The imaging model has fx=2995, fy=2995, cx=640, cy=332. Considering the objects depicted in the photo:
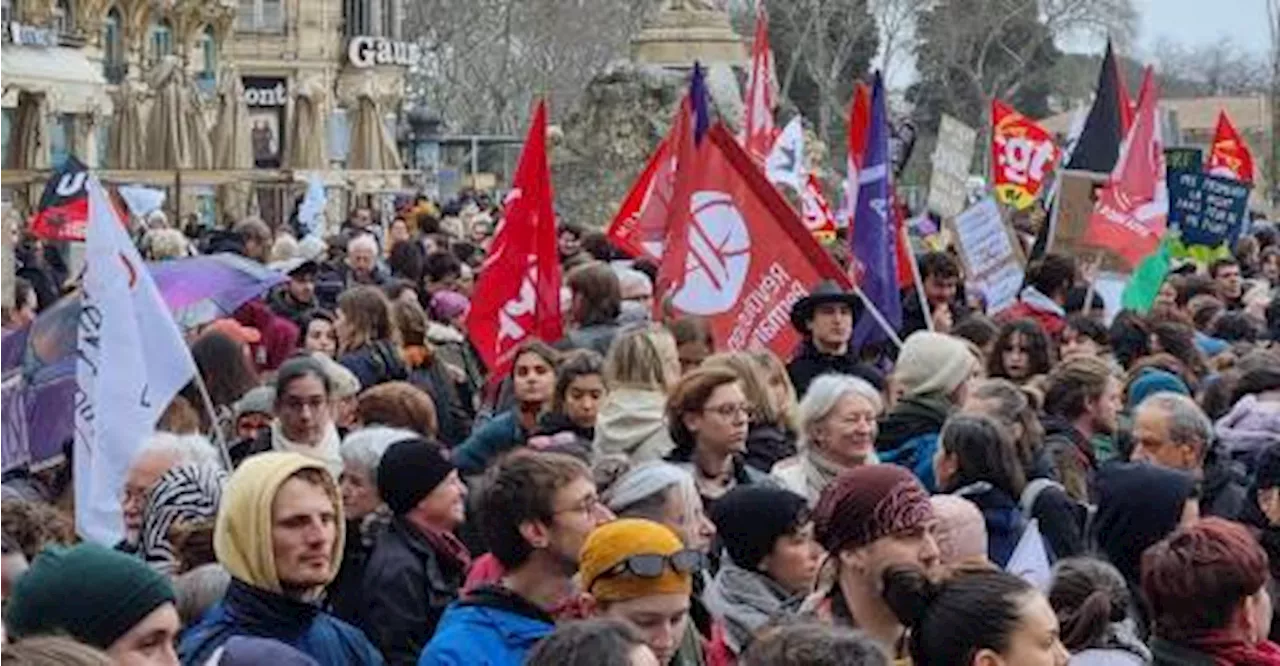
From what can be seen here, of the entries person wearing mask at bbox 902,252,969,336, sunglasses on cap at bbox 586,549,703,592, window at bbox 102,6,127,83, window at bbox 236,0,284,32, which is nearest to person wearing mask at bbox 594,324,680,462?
sunglasses on cap at bbox 586,549,703,592

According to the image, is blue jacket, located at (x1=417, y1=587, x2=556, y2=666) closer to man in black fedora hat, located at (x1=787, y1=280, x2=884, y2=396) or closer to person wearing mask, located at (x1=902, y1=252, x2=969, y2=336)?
man in black fedora hat, located at (x1=787, y1=280, x2=884, y2=396)

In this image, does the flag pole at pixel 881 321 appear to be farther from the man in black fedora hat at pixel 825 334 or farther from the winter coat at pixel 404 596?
the winter coat at pixel 404 596

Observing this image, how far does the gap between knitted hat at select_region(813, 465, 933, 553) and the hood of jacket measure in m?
1.12

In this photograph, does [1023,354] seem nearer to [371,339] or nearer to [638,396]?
[638,396]

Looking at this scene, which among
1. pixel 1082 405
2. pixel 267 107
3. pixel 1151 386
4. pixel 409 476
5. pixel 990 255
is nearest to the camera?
pixel 409 476

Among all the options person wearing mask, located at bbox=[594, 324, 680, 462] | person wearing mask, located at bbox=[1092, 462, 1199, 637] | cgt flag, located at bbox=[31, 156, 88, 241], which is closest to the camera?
person wearing mask, located at bbox=[1092, 462, 1199, 637]

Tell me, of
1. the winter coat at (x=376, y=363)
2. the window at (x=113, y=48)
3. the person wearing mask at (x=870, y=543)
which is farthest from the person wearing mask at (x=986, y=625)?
the window at (x=113, y=48)

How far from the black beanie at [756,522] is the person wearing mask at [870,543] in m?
0.53

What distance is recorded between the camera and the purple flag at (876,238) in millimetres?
13133

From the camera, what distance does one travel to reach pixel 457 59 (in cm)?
9275

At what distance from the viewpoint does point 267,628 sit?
6684 millimetres

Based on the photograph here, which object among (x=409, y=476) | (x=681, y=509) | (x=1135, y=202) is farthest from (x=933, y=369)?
(x=1135, y=202)

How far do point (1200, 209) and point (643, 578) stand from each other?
40.8 feet

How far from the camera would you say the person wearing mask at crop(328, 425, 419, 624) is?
7.94 m
